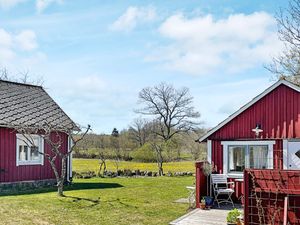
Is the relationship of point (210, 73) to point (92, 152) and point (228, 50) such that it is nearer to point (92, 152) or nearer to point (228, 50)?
point (228, 50)

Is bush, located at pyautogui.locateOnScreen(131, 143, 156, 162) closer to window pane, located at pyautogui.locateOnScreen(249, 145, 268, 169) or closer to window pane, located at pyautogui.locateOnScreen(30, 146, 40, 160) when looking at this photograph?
window pane, located at pyautogui.locateOnScreen(30, 146, 40, 160)

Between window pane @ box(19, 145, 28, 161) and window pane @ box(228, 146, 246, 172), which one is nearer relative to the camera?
window pane @ box(228, 146, 246, 172)

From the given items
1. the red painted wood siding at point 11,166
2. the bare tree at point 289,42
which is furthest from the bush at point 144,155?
the red painted wood siding at point 11,166

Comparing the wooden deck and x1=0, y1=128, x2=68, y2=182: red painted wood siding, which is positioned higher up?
x1=0, y1=128, x2=68, y2=182: red painted wood siding

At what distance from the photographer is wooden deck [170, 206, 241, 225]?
9.70m

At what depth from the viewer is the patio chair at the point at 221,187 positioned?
12305mm

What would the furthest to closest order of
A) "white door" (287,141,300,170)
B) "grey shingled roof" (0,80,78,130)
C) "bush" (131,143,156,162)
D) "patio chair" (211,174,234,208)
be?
"bush" (131,143,156,162), "grey shingled roof" (0,80,78,130), "white door" (287,141,300,170), "patio chair" (211,174,234,208)

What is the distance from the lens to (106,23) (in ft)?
45.6

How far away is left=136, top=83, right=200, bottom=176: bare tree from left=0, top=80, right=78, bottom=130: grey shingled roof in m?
26.2

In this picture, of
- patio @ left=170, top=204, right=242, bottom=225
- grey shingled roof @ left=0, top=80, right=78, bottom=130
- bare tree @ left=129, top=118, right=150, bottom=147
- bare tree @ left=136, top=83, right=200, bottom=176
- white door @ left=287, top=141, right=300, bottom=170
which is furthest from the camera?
bare tree @ left=136, top=83, right=200, bottom=176

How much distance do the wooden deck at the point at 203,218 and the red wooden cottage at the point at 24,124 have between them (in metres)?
7.40

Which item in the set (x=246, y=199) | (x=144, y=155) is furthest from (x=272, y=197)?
(x=144, y=155)

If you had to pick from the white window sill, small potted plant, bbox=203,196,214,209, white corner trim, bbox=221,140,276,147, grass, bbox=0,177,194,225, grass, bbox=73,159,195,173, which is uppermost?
white corner trim, bbox=221,140,276,147

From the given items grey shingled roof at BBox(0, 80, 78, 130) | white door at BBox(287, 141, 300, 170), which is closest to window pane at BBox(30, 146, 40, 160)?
grey shingled roof at BBox(0, 80, 78, 130)
